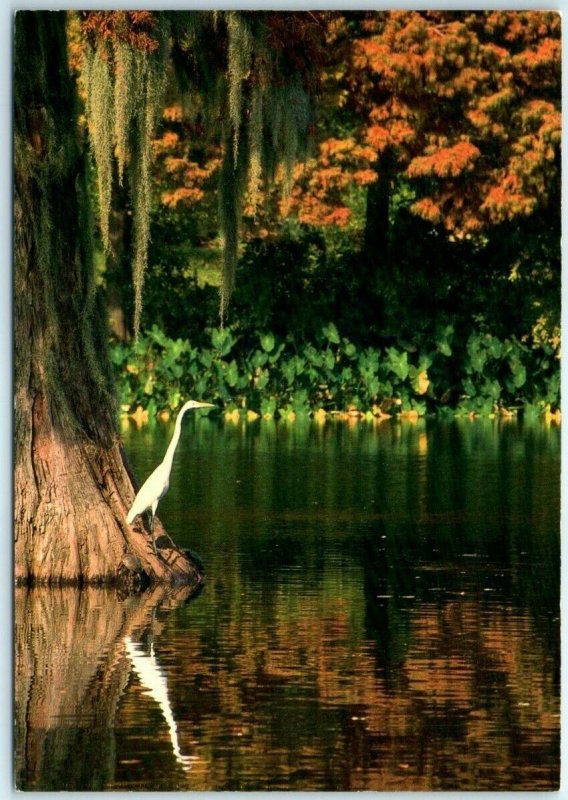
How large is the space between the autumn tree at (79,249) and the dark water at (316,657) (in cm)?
29

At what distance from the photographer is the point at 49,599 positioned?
1214cm

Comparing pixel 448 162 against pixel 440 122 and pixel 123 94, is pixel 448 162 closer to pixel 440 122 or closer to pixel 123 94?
pixel 440 122

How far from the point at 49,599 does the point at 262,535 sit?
2.98 m

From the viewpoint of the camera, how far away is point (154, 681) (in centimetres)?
1041

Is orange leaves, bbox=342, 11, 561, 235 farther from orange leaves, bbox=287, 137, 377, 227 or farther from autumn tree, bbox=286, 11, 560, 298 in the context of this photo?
orange leaves, bbox=287, 137, 377, 227

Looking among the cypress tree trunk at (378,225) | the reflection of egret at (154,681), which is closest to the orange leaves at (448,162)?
the cypress tree trunk at (378,225)

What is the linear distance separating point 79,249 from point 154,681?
8.91 ft

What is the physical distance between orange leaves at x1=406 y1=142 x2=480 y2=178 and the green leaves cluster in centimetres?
290

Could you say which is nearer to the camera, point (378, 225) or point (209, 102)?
point (209, 102)

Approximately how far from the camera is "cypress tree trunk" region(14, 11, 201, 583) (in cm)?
1202

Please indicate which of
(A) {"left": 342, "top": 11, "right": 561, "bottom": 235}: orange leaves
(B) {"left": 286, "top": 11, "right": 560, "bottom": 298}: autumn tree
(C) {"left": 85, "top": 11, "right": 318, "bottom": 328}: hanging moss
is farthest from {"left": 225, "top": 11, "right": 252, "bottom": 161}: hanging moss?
(A) {"left": 342, "top": 11, "right": 561, "bottom": 235}: orange leaves

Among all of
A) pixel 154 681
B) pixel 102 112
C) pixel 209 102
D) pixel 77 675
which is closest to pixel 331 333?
pixel 209 102

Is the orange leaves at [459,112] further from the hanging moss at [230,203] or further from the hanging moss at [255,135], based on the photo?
the hanging moss at [255,135]

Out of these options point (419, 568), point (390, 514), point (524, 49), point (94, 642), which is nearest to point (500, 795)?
point (94, 642)
